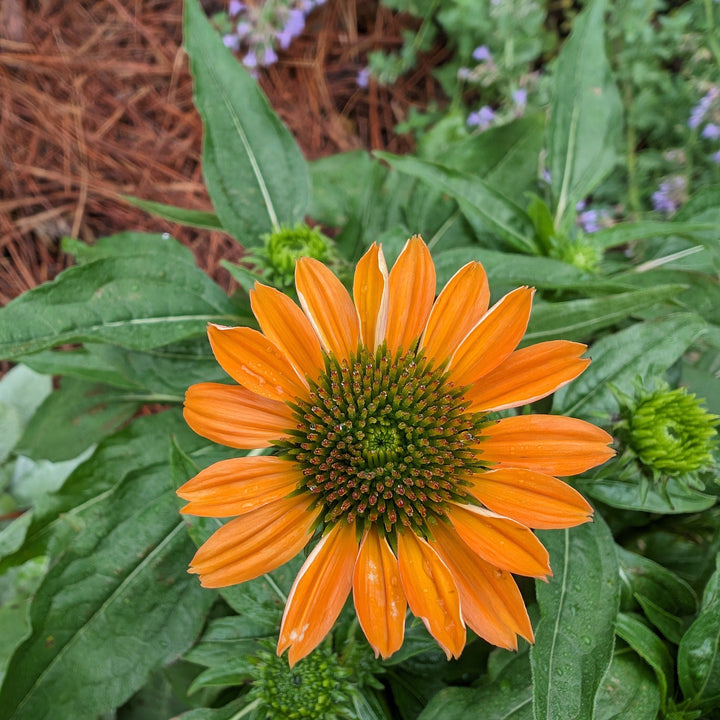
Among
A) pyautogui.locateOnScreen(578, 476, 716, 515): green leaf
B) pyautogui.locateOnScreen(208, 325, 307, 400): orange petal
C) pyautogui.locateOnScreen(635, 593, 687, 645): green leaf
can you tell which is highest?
pyautogui.locateOnScreen(208, 325, 307, 400): orange petal

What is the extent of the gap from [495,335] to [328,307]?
27 cm

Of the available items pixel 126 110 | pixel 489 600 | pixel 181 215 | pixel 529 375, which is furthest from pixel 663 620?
pixel 126 110

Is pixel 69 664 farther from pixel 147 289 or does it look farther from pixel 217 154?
pixel 217 154

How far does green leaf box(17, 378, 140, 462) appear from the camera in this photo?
1620 mm

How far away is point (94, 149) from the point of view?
229 cm

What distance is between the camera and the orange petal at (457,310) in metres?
0.96

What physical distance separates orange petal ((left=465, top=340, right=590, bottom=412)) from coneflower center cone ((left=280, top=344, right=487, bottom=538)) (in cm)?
4

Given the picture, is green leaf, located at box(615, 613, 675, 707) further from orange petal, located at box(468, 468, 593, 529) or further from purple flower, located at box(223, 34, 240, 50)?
purple flower, located at box(223, 34, 240, 50)

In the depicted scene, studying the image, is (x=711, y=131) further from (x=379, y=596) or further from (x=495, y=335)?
(x=379, y=596)

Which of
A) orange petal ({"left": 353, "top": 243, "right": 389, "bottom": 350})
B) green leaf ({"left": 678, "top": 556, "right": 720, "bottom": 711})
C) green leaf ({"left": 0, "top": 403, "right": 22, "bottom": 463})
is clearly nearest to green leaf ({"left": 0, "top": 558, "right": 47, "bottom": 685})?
green leaf ({"left": 0, "top": 403, "right": 22, "bottom": 463})

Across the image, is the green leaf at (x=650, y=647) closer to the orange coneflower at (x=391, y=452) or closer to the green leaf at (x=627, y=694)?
the green leaf at (x=627, y=694)

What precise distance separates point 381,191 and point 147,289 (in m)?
0.77

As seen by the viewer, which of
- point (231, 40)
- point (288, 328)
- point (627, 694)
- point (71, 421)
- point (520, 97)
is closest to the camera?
point (288, 328)

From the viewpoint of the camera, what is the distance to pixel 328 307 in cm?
100
